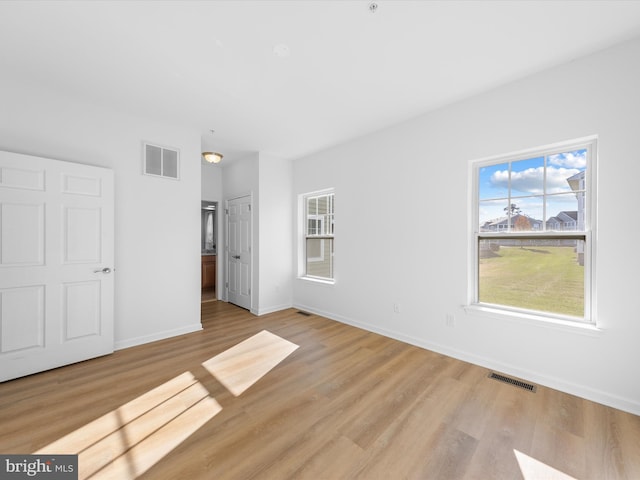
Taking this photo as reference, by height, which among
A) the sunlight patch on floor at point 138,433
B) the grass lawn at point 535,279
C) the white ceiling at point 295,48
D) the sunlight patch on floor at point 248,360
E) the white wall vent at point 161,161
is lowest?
the sunlight patch on floor at point 138,433

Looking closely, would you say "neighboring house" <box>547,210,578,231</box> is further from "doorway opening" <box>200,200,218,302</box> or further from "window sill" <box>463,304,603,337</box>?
"doorway opening" <box>200,200,218,302</box>

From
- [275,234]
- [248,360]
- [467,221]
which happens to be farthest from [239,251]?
[467,221]

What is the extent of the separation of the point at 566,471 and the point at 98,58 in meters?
4.58

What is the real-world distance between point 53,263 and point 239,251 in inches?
108

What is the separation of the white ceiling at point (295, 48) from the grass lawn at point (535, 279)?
175 cm

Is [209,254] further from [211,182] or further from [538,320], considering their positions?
[538,320]

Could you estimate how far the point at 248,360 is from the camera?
294cm

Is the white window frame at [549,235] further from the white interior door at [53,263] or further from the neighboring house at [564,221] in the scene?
the white interior door at [53,263]

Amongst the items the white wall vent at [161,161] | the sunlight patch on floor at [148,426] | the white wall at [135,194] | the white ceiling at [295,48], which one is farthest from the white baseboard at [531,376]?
the white wall vent at [161,161]

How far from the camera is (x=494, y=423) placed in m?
1.96

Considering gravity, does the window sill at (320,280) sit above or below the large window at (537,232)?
below

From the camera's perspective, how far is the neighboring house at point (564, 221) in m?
2.41

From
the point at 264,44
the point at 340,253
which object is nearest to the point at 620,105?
the point at 264,44

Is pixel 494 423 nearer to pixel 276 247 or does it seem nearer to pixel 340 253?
pixel 340 253
